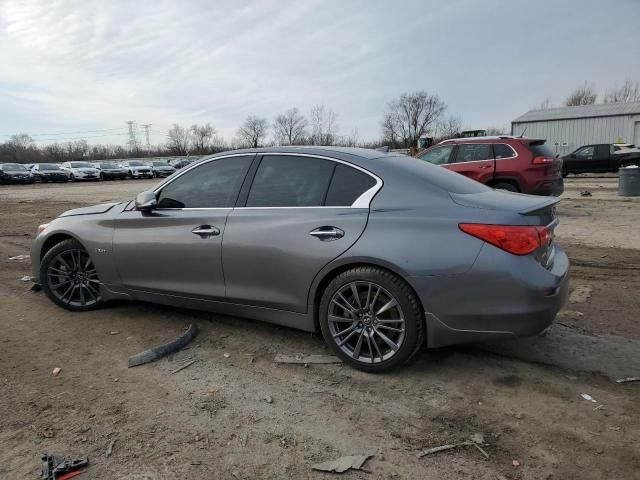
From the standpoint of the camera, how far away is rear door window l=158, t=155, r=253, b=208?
161 inches

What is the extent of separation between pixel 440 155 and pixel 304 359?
828 cm

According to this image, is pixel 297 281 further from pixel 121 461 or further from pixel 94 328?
pixel 94 328

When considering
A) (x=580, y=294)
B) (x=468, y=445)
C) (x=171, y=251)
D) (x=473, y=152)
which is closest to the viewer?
(x=468, y=445)

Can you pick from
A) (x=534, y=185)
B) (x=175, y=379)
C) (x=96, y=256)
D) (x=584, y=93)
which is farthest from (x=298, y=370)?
(x=584, y=93)

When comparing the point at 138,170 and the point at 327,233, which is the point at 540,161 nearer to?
the point at 327,233

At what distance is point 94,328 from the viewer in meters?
4.43

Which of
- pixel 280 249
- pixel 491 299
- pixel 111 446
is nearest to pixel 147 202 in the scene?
pixel 280 249

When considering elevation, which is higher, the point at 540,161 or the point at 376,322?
the point at 540,161

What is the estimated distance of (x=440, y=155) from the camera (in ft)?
36.0

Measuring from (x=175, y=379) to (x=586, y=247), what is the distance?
6.50 m

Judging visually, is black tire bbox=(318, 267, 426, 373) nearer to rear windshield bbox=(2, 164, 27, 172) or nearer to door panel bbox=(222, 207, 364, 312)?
door panel bbox=(222, 207, 364, 312)

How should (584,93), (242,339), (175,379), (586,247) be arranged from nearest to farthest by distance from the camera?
(175,379), (242,339), (586,247), (584,93)

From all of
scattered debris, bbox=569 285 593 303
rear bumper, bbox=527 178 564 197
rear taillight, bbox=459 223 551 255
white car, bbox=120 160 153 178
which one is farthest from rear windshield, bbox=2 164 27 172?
rear taillight, bbox=459 223 551 255

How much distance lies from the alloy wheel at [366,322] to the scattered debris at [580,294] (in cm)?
253
